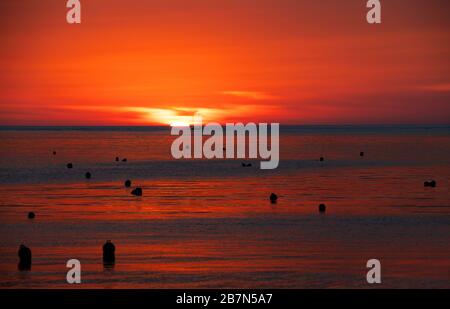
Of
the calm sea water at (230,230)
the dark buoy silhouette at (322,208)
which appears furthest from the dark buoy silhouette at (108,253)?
the dark buoy silhouette at (322,208)

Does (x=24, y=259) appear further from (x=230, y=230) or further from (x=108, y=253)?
(x=230, y=230)

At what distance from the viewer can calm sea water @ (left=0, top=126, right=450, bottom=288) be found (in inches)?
1191

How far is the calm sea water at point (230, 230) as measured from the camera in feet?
99.2

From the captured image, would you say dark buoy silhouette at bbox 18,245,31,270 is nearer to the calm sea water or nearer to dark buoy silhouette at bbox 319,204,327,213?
the calm sea water

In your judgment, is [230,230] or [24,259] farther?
[230,230]

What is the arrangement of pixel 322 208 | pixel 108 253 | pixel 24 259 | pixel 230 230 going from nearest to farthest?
pixel 24 259 → pixel 108 253 → pixel 230 230 → pixel 322 208

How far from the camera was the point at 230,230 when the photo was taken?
42188 millimetres

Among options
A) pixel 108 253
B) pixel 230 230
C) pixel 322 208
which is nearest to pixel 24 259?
pixel 108 253

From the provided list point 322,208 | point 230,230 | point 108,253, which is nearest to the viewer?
point 108,253

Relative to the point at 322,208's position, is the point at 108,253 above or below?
below
